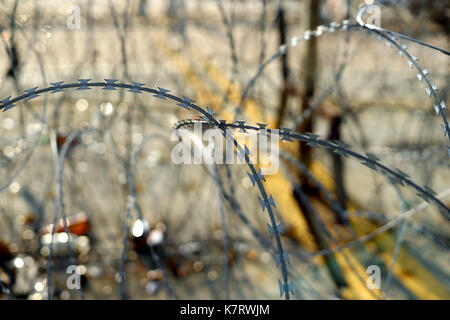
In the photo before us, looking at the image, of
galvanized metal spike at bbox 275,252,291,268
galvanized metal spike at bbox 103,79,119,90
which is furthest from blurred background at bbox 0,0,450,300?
galvanized metal spike at bbox 275,252,291,268

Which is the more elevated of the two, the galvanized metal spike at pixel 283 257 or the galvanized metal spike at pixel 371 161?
the galvanized metal spike at pixel 371 161

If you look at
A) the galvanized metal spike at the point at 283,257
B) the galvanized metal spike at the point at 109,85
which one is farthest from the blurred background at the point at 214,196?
the galvanized metal spike at the point at 283,257

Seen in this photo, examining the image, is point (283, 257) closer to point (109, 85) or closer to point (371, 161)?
point (371, 161)

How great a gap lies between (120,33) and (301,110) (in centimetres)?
217

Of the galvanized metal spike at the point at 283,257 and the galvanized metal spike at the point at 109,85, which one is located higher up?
the galvanized metal spike at the point at 109,85

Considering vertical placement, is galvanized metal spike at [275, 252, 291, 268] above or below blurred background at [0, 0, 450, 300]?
below

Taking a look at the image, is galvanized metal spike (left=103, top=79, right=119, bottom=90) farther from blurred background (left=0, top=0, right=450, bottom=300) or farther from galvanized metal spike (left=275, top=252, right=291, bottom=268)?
blurred background (left=0, top=0, right=450, bottom=300)

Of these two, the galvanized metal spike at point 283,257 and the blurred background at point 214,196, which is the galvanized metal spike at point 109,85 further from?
the blurred background at point 214,196

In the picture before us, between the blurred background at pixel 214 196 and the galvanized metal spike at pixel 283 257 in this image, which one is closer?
the galvanized metal spike at pixel 283 257

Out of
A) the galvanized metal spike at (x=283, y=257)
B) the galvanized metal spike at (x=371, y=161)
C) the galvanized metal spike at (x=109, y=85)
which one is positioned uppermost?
the galvanized metal spike at (x=109, y=85)

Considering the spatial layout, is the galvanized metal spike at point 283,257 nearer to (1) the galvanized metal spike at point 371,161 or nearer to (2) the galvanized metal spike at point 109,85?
(1) the galvanized metal spike at point 371,161

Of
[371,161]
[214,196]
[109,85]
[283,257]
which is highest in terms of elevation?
[214,196]

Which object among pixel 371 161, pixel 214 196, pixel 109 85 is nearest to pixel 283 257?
pixel 371 161
